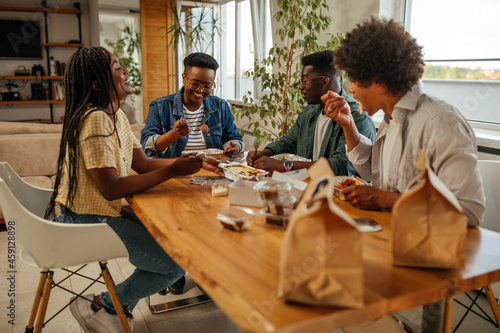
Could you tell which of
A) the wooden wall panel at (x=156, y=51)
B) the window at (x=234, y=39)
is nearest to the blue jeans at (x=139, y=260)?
the window at (x=234, y=39)

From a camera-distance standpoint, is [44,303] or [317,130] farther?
[317,130]

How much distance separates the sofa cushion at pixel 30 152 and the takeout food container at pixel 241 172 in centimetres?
225

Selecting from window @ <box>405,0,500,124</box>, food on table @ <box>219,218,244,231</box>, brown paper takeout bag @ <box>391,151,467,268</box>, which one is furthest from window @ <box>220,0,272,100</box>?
brown paper takeout bag @ <box>391,151,467,268</box>

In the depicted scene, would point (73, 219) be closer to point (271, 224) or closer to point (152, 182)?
point (152, 182)

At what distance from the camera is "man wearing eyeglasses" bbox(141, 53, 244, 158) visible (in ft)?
8.98

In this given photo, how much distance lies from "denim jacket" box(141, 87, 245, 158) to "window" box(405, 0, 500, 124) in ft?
5.01

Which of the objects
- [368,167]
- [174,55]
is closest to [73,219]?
[368,167]

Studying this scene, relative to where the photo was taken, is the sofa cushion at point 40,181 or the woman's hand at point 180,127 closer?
the woman's hand at point 180,127

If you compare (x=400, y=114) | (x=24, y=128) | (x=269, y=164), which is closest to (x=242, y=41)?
(x=24, y=128)

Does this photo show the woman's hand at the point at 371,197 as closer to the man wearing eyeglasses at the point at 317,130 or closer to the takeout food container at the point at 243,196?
the takeout food container at the point at 243,196

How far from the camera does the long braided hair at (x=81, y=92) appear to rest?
1.71 metres

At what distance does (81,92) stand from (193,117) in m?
1.19

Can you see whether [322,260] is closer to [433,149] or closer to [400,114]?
[433,149]

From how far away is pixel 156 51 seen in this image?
22.7 ft
